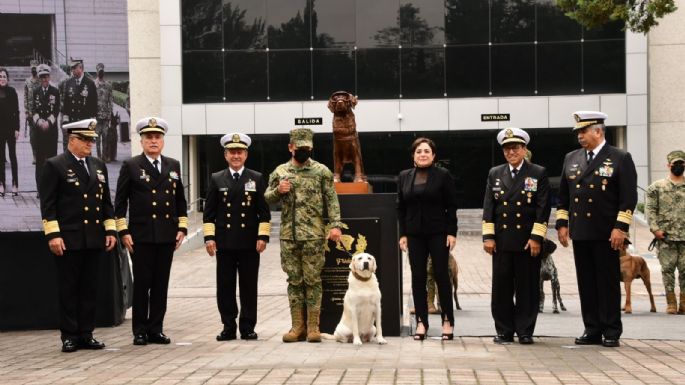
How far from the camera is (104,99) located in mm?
11883

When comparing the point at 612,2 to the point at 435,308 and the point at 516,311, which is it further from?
the point at 516,311

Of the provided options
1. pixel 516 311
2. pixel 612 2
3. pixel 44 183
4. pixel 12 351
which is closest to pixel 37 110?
pixel 44 183

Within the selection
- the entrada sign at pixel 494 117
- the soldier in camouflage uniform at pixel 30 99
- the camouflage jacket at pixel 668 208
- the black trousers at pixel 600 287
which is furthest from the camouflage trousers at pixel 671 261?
the entrada sign at pixel 494 117

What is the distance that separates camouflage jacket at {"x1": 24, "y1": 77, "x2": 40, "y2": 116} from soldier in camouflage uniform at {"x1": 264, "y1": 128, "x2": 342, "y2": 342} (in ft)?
13.2

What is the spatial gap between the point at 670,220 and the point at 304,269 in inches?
227

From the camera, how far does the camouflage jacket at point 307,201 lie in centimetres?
989

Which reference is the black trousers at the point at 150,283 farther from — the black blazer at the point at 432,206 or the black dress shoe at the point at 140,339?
the black blazer at the point at 432,206

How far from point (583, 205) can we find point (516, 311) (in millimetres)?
1225

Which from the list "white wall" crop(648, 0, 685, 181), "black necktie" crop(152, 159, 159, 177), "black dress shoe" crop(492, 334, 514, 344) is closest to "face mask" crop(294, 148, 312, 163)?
"black necktie" crop(152, 159, 159, 177)

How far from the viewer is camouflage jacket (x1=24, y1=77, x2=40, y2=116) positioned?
12398 mm

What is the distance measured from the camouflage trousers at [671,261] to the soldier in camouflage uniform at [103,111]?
7.23 metres

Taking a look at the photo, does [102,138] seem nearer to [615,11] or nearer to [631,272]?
[631,272]

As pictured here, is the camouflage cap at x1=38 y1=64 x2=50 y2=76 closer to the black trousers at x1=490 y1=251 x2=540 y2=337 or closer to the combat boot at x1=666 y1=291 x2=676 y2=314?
the black trousers at x1=490 y1=251 x2=540 y2=337

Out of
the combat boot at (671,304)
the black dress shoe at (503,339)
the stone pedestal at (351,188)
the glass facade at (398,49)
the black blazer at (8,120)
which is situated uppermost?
the glass facade at (398,49)
